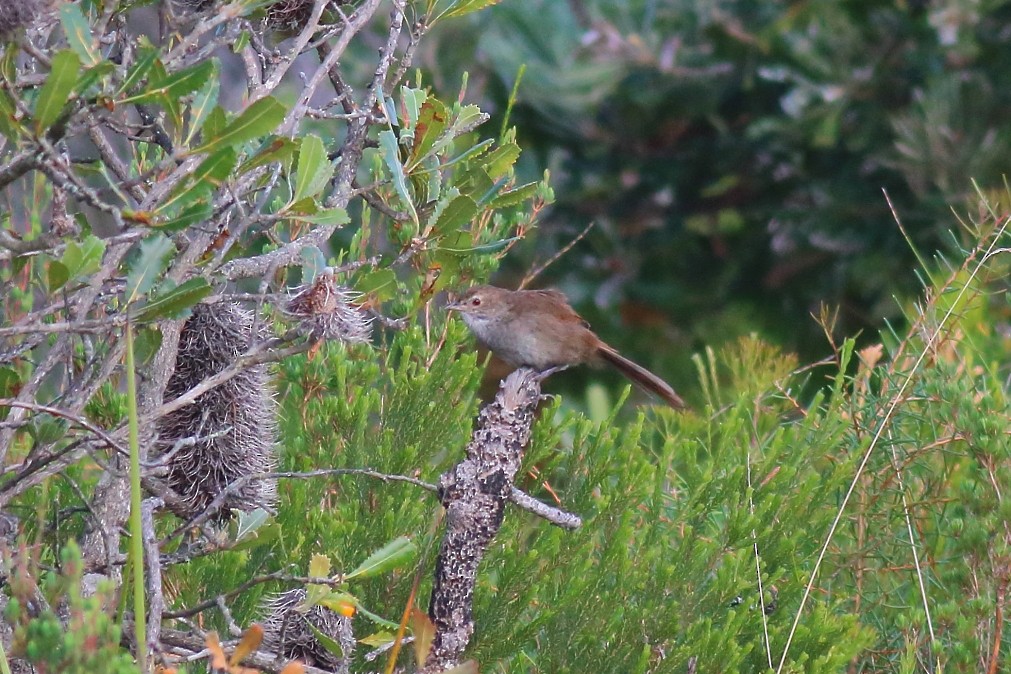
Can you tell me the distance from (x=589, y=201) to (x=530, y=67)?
865mm

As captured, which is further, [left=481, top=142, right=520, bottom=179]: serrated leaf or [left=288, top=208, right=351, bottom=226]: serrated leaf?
[left=481, top=142, right=520, bottom=179]: serrated leaf

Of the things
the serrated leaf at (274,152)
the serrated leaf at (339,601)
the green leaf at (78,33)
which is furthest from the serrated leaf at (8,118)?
the serrated leaf at (339,601)

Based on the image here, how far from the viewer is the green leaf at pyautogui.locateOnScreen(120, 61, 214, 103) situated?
1775 mm

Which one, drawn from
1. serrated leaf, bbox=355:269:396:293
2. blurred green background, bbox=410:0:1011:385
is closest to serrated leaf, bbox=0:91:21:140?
serrated leaf, bbox=355:269:396:293

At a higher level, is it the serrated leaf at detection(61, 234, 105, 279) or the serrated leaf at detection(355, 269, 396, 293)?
the serrated leaf at detection(61, 234, 105, 279)

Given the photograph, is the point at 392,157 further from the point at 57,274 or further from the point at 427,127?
the point at 57,274

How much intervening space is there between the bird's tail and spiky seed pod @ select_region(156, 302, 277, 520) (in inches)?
100

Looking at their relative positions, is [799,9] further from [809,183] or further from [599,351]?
[599,351]

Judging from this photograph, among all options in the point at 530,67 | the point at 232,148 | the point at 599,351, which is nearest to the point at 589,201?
the point at 530,67

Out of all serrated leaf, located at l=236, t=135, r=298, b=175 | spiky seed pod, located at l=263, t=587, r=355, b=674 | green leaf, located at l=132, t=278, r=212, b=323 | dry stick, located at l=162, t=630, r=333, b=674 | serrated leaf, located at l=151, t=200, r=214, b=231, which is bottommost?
spiky seed pod, located at l=263, t=587, r=355, b=674

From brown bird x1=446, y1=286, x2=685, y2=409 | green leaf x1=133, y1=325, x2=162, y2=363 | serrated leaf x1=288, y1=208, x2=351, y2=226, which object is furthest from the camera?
brown bird x1=446, y1=286, x2=685, y2=409

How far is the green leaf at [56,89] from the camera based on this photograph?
1624mm

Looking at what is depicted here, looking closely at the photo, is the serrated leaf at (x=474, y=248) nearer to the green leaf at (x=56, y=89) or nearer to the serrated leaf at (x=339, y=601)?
the serrated leaf at (x=339, y=601)

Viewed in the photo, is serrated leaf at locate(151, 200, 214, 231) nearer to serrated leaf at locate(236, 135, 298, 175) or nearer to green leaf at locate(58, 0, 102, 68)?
serrated leaf at locate(236, 135, 298, 175)
